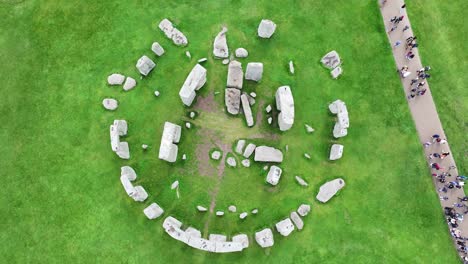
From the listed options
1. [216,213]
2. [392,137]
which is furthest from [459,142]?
[216,213]

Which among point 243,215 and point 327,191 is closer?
point 243,215

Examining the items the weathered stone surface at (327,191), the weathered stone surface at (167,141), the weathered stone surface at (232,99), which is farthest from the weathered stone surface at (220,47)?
the weathered stone surface at (327,191)

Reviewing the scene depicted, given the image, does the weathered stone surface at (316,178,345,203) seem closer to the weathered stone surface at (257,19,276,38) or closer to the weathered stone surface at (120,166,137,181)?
the weathered stone surface at (257,19,276,38)

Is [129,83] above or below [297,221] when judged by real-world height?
above

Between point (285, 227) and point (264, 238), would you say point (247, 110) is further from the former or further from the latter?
point (264, 238)

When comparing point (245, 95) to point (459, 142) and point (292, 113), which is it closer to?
point (292, 113)

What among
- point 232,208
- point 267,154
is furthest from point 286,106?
point 232,208

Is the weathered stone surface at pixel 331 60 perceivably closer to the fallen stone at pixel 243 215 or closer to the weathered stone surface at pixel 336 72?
the weathered stone surface at pixel 336 72

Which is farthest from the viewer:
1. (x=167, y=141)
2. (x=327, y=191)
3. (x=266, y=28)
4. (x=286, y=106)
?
(x=266, y=28)
